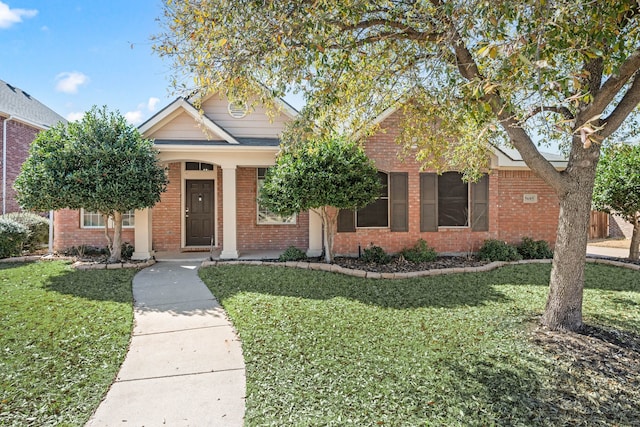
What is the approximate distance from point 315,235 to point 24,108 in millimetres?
15925

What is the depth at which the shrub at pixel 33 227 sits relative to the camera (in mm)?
10867

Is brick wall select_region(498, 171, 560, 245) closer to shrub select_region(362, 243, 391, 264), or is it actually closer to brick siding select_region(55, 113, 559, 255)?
brick siding select_region(55, 113, 559, 255)

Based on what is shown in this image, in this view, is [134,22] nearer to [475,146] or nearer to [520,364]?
[475,146]

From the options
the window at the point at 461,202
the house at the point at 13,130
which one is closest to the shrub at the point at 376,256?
the window at the point at 461,202

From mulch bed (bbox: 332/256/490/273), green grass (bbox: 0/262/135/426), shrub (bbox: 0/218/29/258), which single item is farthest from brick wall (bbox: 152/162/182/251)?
mulch bed (bbox: 332/256/490/273)

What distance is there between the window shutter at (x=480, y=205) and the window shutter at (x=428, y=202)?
116cm

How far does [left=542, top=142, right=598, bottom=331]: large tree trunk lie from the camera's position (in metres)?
4.59

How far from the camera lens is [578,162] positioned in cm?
461

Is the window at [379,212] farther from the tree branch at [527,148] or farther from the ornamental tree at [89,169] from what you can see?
the ornamental tree at [89,169]

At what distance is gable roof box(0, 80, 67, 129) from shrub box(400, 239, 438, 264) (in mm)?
16620

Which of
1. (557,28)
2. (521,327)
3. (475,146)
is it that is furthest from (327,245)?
(557,28)

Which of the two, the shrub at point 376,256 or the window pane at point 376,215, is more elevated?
the window pane at point 376,215

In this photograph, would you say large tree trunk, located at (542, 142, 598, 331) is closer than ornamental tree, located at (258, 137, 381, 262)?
Yes

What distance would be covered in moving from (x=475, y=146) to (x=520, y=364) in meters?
4.25
